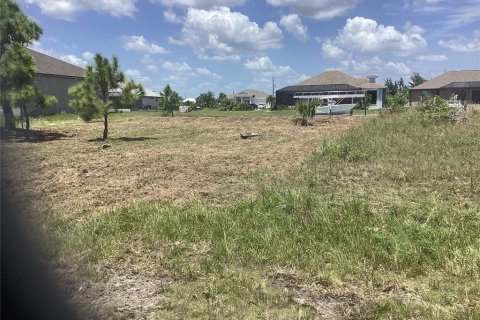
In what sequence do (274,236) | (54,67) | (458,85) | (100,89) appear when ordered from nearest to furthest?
(274,236) → (100,89) → (54,67) → (458,85)

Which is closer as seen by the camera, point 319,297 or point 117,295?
point 319,297

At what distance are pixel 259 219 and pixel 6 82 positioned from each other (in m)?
15.0

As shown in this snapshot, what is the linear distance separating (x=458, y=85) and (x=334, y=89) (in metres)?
17.1

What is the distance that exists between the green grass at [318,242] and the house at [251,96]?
288ft

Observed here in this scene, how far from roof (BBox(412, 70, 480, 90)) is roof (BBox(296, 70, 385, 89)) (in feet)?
22.6

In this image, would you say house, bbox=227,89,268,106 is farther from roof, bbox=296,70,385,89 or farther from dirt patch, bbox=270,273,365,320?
dirt patch, bbox=270,273,365,320

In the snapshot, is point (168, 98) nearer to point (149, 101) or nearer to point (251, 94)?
point (149, 101)

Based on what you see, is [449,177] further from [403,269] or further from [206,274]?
[206,274]

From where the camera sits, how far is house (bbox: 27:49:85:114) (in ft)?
132

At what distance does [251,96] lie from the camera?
9831 centimetres

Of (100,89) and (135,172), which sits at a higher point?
(100,89)

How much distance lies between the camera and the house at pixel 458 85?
2207 inches

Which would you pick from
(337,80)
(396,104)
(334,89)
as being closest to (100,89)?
(396,104)

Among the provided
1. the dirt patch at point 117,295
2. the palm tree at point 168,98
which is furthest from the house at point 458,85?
the dirt patch at point 117,295
